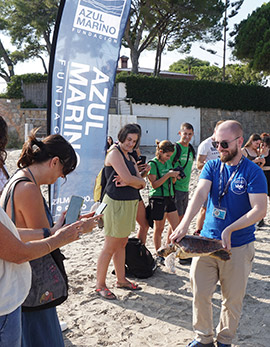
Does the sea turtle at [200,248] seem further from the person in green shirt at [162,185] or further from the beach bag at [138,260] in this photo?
the person in green shirt at [162,185]

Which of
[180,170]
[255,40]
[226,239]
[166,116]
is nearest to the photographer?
[226,239]

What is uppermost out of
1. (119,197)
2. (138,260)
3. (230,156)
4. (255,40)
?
(255,40)

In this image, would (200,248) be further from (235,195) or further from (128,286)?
(128,286)

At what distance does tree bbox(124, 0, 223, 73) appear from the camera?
910 inches

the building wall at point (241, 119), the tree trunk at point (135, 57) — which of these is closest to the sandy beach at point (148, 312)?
the building wall at point (241, 119)

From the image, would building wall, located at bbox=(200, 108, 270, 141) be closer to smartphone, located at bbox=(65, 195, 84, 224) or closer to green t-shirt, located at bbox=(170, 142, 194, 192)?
green t-shirt, located at bbox=(170, 142, 194, 192)

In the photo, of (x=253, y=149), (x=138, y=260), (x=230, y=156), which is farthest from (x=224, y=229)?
(x=253, y=149)

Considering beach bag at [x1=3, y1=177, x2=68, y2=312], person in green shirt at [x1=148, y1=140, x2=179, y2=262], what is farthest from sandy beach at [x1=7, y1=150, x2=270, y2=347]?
beach bag at [x1=3, y1=177, x2=68, y2=312]

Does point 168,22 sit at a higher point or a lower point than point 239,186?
higher

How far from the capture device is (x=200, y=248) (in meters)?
2.49

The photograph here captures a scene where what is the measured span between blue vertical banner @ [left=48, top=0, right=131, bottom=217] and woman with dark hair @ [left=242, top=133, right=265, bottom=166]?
2.49 m

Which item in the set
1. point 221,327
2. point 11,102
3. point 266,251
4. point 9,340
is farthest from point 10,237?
point 11,102

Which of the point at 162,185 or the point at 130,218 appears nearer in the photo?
the point at 130,218

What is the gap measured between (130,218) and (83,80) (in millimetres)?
2262
